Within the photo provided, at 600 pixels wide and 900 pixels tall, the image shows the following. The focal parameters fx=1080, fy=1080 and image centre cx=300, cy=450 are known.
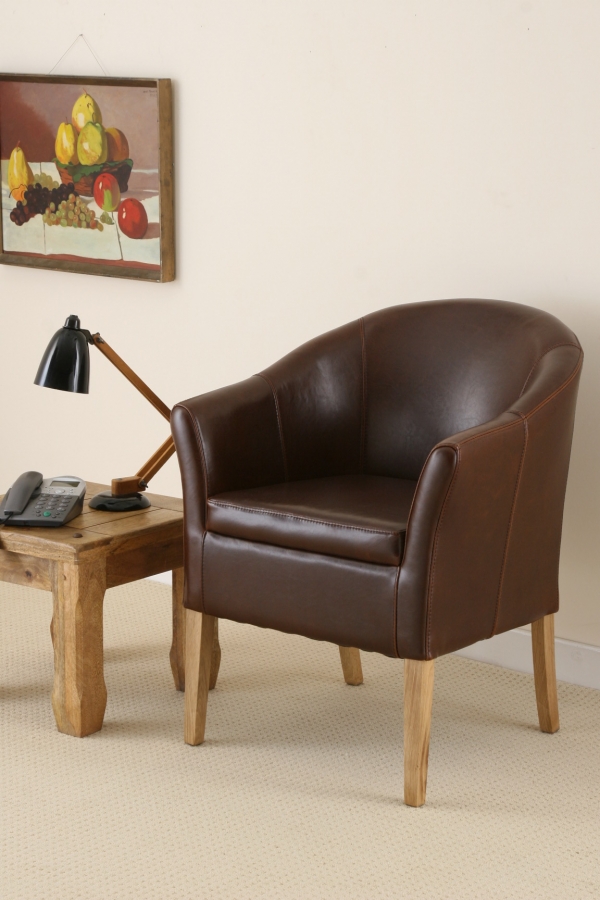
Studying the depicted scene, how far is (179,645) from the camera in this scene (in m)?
2.57

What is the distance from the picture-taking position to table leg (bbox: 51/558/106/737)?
2.25 metres

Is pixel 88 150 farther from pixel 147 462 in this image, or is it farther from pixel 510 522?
pixel 510 522

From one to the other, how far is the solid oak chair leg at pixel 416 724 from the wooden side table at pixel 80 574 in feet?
2.26

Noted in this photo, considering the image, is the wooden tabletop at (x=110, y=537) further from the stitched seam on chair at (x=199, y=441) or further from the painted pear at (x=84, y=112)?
the painted pear at (x=84, y=112)

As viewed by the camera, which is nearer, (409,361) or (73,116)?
(409,361)

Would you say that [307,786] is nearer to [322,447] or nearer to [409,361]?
[322,447]

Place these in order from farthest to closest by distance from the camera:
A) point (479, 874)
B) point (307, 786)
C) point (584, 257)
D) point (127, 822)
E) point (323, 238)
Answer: point (323, 238), point (584, 257), point (307, 786), point (127, 822), point (479, 874)

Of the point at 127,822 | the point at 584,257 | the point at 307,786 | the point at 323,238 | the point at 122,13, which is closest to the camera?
the point at 127,822

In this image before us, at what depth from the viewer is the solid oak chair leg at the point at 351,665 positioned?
103 inches

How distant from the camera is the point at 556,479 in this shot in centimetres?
223

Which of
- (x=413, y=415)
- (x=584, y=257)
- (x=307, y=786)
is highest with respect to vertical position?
(x=584, y=257)

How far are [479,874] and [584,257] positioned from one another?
1.45 metres

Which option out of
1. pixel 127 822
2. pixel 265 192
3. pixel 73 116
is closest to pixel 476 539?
pixel 127 822

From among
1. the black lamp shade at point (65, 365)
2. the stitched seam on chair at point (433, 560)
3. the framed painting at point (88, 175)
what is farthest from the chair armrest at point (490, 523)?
the framed painting at point (88, 175)
